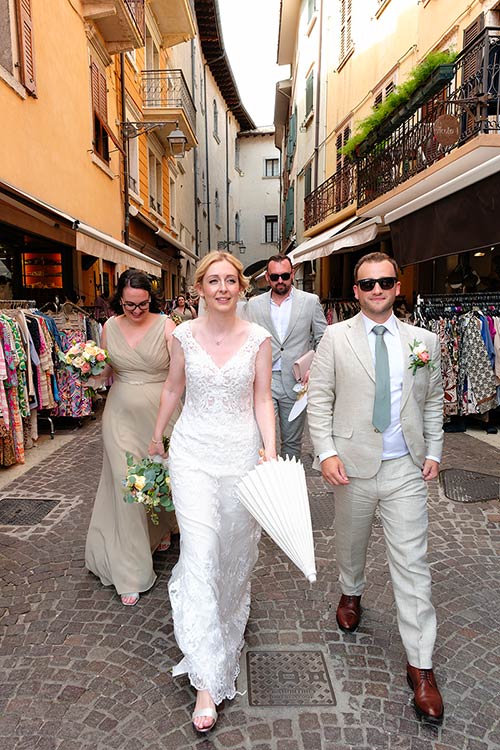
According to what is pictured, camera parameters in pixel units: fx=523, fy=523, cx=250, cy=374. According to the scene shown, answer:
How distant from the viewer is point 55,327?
23.6 feet

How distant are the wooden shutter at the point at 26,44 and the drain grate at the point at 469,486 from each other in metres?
8.33

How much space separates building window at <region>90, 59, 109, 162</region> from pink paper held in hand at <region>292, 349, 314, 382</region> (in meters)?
10.1

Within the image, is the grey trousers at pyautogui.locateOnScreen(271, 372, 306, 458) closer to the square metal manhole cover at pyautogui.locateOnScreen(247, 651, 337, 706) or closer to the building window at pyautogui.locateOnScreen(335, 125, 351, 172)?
the square metal manhole cover at pyautogui.locateOnScreen(247, 651, 337, 706)

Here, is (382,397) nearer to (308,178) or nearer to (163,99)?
(163,99)

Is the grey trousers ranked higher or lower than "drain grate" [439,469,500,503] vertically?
higher

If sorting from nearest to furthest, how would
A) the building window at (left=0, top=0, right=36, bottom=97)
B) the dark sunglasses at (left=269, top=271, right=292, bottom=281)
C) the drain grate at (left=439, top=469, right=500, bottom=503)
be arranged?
the dark sunglasses at (left=269, top=271, right=292, bottom=281) → the drain grate at (left=439, top=469, right=500, bottom=503) → the building window at (left=0, top=0, right=36, bottom=97)

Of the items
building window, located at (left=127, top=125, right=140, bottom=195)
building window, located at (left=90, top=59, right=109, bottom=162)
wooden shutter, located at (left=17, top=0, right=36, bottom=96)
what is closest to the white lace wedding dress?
wooden shutter, located at (left=17, top=0, right=36, bottom=96)

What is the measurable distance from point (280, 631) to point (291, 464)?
1255mm

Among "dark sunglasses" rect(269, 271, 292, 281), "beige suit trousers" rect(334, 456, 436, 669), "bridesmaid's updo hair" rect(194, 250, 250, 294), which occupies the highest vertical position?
"dark sunglasses" rect(269, 271, 292, 281)

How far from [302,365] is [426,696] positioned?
7.83 feet

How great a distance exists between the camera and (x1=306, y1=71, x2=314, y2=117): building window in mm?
19609

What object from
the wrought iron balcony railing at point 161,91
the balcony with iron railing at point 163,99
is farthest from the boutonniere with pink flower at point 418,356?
the wrought iron balcony railing at point 161,91

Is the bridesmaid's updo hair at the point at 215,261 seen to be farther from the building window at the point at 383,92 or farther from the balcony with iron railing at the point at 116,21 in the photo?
the balcony with iron railing at the point at 116,21

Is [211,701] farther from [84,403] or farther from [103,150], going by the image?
[103,150]
